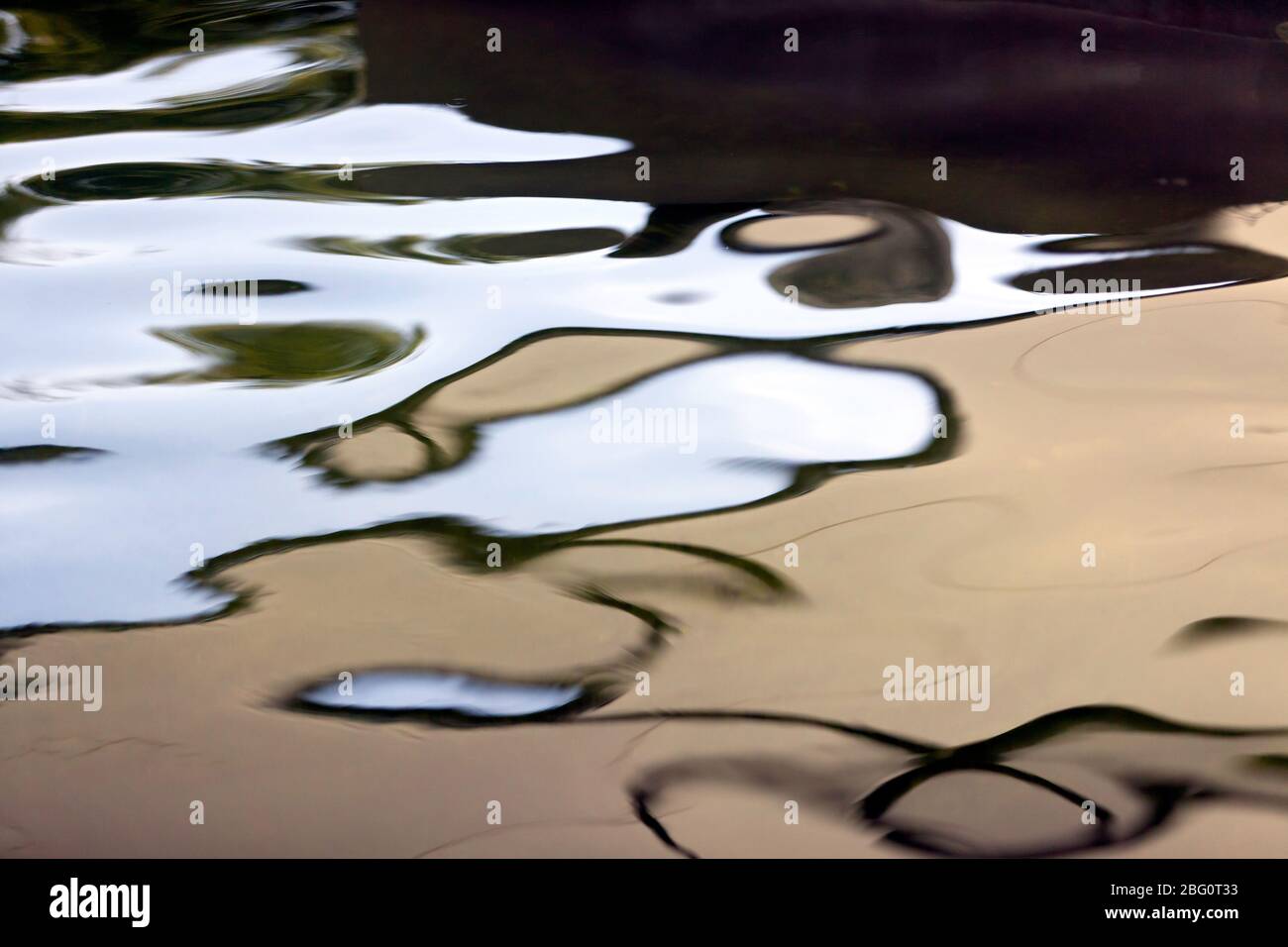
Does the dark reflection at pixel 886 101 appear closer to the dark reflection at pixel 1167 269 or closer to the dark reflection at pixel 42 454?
the dark reflection at pixel 1167 269

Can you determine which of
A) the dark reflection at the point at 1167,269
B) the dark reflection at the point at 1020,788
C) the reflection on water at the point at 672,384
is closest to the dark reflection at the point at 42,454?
the reflection on water at the point at 672,384

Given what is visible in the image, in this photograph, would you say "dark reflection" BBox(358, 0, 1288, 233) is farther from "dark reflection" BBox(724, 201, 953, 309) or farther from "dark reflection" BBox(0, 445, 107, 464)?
"dark reflection" BBox(0, 445, 107, 464)

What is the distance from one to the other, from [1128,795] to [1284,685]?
15 centimetres

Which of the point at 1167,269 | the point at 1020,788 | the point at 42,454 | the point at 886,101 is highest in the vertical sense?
the point at 886,101

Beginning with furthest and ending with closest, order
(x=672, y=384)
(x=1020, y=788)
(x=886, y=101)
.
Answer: (x=886, y=101) < (x=672, y=384) < (x=1020, y=788)

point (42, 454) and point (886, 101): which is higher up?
point (886, 101)

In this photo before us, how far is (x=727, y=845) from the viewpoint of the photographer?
65 centimetres

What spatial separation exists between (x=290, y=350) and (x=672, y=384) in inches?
12.8

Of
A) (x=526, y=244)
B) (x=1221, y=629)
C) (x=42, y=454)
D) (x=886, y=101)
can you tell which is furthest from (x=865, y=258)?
(x=42, y=454)

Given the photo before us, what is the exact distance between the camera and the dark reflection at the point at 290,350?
2.62ft

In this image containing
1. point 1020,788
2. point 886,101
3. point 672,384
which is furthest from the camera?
point 886,101

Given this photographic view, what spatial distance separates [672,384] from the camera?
81 cm

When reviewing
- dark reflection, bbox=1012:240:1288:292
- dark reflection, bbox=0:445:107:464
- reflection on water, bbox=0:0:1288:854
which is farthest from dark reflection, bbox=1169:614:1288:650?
dark reflection, bbox=0:445:107:464

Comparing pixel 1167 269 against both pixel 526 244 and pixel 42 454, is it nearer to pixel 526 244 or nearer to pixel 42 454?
pixel 526 244
